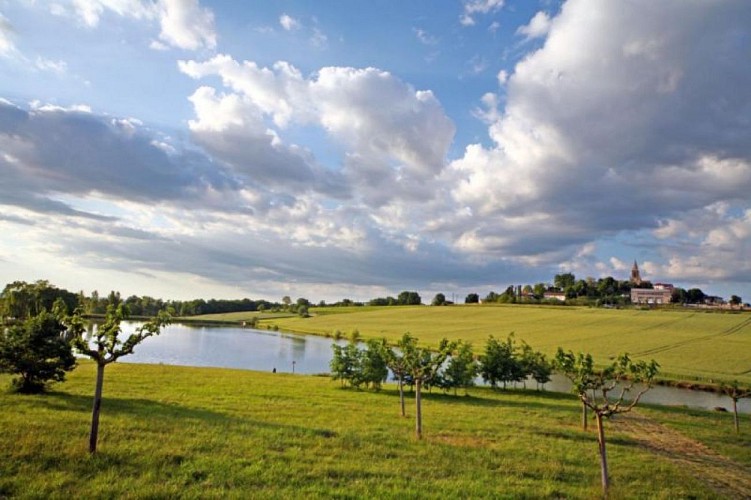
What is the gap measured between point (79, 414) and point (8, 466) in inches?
342

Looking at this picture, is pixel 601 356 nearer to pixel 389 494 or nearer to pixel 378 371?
pixel 378 371

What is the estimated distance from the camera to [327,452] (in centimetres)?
1770

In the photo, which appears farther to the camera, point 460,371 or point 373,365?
point 373,365

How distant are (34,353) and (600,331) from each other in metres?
104

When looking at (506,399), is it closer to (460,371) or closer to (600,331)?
(460,371)

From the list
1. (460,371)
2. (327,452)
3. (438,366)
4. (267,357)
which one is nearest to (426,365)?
(438,366)

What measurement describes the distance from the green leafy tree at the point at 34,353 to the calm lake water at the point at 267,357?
148 ft

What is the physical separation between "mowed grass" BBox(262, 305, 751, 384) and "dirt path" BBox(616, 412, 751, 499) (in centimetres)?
3831

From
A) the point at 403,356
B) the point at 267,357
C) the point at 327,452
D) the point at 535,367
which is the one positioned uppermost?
the point at 403,356

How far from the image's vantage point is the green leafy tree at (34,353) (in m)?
26.5

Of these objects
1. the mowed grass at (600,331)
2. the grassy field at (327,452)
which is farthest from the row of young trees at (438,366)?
the mowed grass at (600,331)

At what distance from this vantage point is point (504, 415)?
3138 cm

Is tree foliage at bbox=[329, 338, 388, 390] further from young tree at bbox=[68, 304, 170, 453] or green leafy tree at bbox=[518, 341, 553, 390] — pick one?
young tree at bbox=[68, 304, 170, 453]

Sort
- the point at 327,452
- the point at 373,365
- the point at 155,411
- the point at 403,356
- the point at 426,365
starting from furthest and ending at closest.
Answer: the point at 373,365 → the point at 403,356 → the point at 426,365 → the point at 155,411 → the point at 327,452
